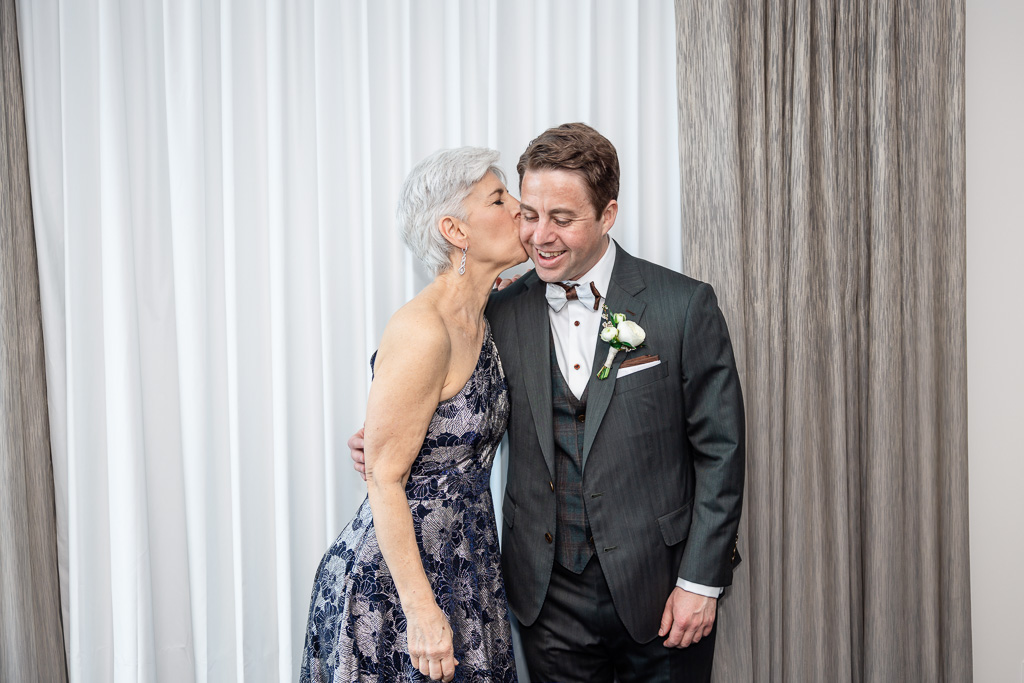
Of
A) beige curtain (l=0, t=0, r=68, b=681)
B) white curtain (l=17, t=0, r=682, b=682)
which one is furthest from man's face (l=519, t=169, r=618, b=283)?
beige curtain (l=0, t=0, r=68, b=681)

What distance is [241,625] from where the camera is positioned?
2.00 metres

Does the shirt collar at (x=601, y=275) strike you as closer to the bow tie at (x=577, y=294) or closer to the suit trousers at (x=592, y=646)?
the bow tie at (x=577, y=294)

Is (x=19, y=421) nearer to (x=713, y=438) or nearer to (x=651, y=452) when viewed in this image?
(x=651, y=452)

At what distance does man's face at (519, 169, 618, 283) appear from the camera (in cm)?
154

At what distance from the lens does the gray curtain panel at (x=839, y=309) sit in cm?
192

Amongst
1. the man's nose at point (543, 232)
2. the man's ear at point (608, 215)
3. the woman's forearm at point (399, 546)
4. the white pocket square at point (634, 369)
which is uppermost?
the man's ear at point (608, 215)

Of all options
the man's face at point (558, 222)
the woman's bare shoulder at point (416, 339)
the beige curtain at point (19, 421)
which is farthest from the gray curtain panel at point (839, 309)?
the beige curtain at point (19, 421)

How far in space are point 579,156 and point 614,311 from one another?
368 millimetres

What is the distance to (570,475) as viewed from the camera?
1591mm

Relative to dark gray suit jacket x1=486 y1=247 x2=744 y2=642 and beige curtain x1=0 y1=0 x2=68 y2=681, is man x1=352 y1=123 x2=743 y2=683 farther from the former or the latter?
beige curtain x1=0 y1=0 x2=68 y2=681

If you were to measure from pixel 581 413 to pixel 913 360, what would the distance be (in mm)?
1132

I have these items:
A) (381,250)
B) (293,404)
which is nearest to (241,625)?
(293,404)

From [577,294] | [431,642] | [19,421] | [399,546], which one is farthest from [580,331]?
[19,421]

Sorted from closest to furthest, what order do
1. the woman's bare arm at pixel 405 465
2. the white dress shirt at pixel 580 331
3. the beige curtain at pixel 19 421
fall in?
the woman's bare arm at pixel 405 465, the white dress shirt at pixel 580 331, the beige curtain at pixel 19 421
